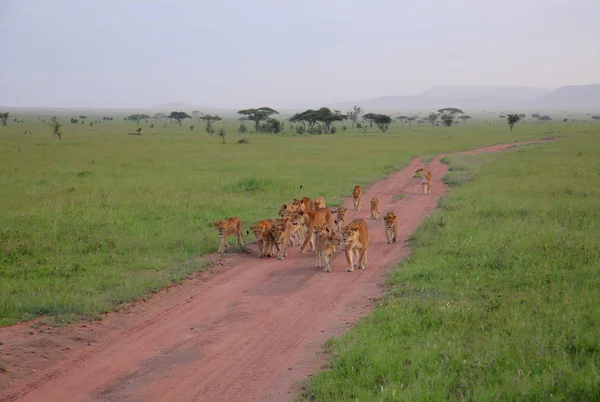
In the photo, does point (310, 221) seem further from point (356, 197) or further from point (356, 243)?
point (356, 197)

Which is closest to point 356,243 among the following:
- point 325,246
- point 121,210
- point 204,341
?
point 325,246

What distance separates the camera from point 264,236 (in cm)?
1321

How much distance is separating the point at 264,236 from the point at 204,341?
5.12 meters

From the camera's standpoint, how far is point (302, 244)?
14.2 m

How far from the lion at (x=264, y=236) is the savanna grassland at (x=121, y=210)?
4.09 ft

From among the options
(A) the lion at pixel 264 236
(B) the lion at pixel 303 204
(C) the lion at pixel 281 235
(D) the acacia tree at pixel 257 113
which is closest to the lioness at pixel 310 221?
(C) the lion at pixel 281 235

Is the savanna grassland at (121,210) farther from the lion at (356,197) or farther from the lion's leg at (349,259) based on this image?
the lion's leg at (349,259)

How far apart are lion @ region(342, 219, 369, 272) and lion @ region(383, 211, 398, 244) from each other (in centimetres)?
184

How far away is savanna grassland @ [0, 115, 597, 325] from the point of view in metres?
10.5

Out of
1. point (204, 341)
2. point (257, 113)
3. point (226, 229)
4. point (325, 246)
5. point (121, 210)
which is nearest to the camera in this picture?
point (204, 341)

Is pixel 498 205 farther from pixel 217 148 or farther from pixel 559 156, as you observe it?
pixel 217 148

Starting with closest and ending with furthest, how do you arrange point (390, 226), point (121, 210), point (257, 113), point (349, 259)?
1. point (349, 259)
2. point (390, 226)
3. point (121, 210)
4. point (257, 113)

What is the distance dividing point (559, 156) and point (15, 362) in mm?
32519

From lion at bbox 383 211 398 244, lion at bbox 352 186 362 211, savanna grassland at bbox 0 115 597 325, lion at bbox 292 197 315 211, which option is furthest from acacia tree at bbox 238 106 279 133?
lion at bbox 383 211 398 244
